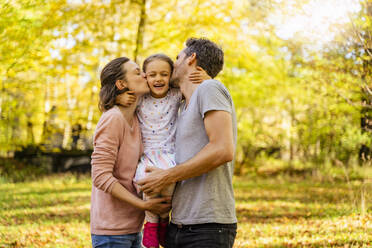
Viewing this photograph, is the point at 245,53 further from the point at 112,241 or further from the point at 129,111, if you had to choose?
the point at 112,241

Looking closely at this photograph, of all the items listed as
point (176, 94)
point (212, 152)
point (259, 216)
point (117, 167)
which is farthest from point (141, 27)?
point (212, 152)

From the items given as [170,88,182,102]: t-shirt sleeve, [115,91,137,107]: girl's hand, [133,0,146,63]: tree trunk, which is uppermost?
[133,0,146,63]: tree trunk

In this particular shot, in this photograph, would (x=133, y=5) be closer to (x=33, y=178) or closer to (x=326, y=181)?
(x=33, y=178)

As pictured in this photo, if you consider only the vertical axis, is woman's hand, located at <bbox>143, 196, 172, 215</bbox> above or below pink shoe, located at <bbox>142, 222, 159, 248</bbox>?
above

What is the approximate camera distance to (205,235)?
6.98 feet

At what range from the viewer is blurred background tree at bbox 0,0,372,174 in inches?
233

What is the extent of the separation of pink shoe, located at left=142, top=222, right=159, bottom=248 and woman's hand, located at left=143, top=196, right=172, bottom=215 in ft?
0.37

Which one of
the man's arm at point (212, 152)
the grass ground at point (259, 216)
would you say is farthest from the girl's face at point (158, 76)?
the grass ground at point (259, 216)

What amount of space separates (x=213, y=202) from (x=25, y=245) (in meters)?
4.04

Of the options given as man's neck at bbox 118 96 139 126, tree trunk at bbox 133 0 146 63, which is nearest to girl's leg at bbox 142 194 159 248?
man's neck at bbox 118 96 139 126

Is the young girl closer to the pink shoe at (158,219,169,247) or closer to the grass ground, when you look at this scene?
the pink shoe at (158,219,169,247)

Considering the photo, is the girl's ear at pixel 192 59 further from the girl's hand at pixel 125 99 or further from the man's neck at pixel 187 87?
the girl's hand at pixel 125 99

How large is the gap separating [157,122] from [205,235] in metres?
0.77

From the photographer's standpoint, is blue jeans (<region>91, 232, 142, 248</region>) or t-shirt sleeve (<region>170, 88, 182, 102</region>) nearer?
blue jeans (<region>91, 232, 142, 248</region>)
